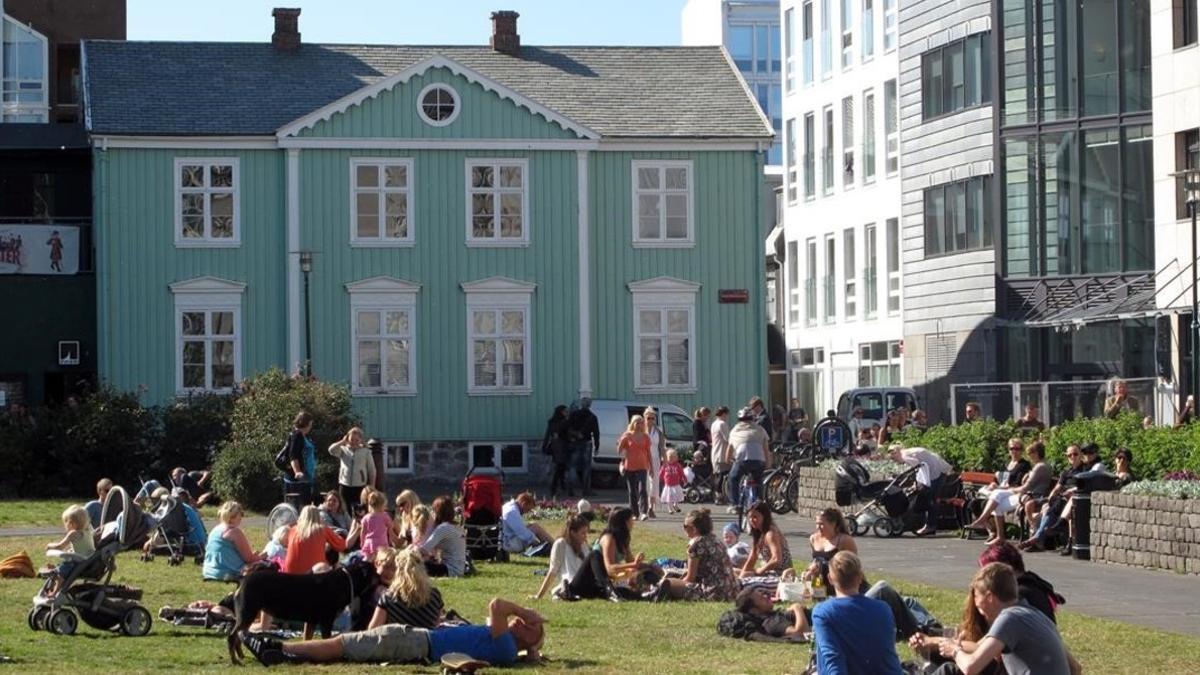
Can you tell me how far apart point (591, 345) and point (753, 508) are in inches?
997

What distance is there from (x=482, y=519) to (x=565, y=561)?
5347 millimetres

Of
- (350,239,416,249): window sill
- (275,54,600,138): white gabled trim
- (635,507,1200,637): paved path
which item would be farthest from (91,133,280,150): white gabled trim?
(635,507,1200,637): paved path

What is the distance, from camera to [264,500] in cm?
3622

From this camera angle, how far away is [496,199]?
1831 inches

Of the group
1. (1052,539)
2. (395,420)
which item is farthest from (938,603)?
(395,420)

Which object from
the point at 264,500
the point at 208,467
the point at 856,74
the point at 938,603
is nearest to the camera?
the point at 938,603

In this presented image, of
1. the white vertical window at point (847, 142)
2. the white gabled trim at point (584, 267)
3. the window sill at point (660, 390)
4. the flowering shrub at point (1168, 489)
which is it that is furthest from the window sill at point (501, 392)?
the flowering shrub at point (1168, 489)

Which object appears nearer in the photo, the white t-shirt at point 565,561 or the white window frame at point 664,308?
the white t-shirt at point 565,561

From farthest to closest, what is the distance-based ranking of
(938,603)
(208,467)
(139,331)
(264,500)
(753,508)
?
(139,331) → (208,467) → (264,500) → (753,508) → (938,603)

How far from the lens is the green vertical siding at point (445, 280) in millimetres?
45719

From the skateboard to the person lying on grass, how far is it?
363 mm

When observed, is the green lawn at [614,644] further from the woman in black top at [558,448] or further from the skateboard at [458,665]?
the woman in black top at [558,448]

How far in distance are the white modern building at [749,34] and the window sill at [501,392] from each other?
208ft

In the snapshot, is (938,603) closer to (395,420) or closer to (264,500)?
(264,500)
